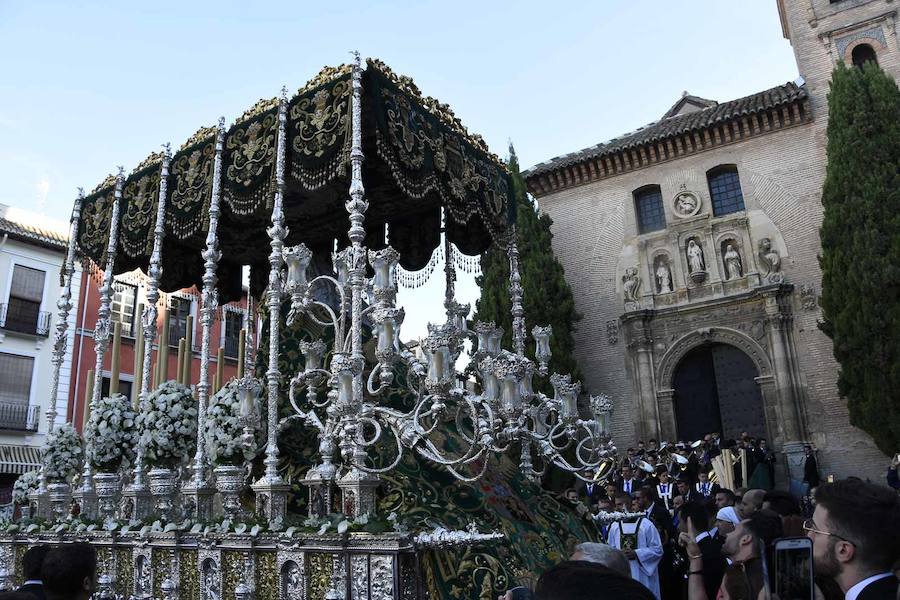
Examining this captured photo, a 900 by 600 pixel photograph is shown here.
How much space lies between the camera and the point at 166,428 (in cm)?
696

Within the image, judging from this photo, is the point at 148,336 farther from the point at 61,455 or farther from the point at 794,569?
the point at 794,569

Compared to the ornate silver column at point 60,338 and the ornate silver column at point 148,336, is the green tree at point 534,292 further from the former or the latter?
the ornate silver column at point 148,336

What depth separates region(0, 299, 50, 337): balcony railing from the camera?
18.9 m

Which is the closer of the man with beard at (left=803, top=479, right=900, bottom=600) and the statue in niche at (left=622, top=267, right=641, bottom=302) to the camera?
the man with beard at (left=803, top=479, right=900, bottom=600)

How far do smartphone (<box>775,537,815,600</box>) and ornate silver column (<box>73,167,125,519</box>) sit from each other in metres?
7.35

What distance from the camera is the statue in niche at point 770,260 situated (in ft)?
58.2

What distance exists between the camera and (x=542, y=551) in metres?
6.23

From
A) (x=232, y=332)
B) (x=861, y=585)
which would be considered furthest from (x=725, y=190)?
(x=861, y=585)

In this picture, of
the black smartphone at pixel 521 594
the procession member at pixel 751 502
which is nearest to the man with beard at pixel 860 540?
the black smartphone at pixel 521 594

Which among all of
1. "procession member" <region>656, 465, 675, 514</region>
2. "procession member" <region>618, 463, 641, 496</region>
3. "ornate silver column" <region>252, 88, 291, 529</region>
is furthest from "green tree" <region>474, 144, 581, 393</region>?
"ornate silver column" <region>252, 88, 291, 529</region>

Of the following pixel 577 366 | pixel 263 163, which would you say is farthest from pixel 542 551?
pixel 577 366

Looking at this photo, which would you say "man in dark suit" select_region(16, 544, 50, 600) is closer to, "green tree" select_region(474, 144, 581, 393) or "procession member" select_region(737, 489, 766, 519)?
"procession member" select_region(737, 489, 766, 519)

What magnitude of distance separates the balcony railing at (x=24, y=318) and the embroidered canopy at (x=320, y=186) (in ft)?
36.7

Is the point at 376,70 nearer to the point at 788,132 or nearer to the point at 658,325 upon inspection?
the point at 658,325
